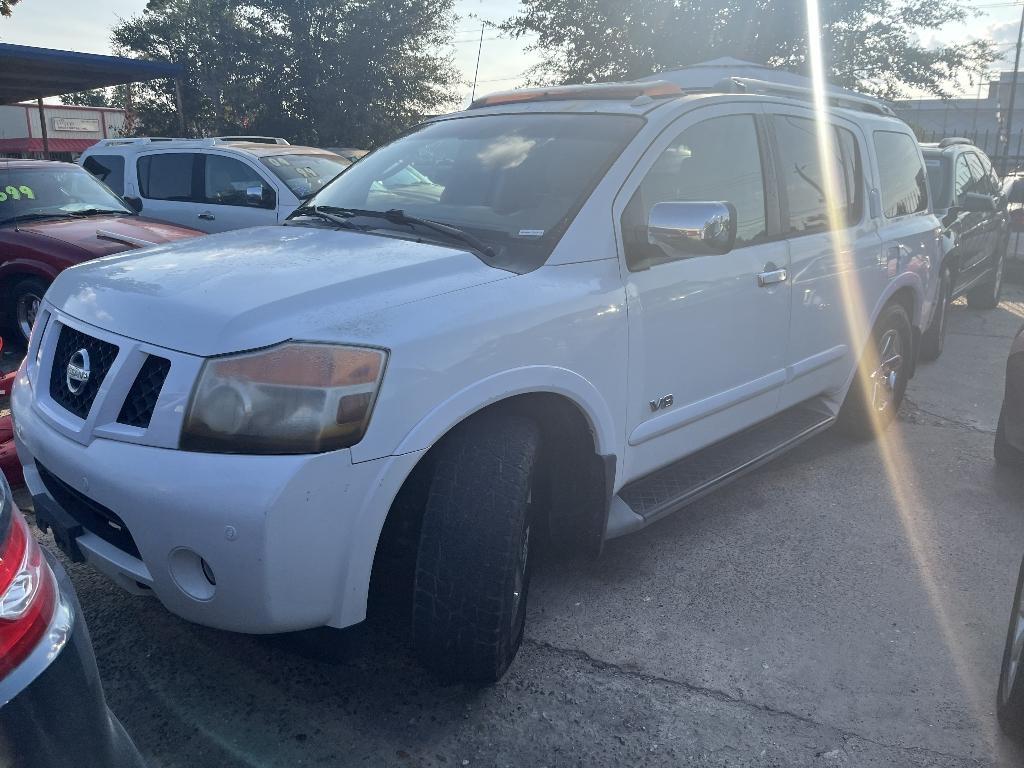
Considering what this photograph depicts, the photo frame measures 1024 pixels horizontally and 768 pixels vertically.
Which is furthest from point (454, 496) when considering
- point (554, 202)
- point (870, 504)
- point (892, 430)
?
point (892, 430)

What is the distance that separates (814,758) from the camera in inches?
98.7

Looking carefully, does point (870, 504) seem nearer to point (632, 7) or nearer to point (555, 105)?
point (555, 105)

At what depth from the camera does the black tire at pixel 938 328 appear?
706cm

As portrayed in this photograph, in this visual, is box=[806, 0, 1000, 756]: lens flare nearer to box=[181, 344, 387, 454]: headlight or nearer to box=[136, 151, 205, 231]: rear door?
box=[181, 344, 387, 454]: headlight

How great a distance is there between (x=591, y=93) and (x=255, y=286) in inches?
73.3

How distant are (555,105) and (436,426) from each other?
184 centimetres

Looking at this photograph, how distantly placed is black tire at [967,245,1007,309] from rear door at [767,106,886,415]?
19.2 feet

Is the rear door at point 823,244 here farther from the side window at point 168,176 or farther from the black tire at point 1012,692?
the side window at point 168,176

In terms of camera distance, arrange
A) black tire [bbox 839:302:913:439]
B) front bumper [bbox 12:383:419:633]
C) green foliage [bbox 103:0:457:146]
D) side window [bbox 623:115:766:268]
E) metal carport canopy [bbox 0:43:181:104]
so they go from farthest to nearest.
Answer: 1. green foliage [bbox 103:0:457:146]
2. metal carport canopy [bbox 0:43:181:104]
3. black tire [bbox 839:302:913:439]
4. side window [bbox 623:115:766:268]
5. front bumper [bbox 12:383:419:633]

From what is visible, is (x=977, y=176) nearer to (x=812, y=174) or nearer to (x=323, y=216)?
(x=812, y=174)

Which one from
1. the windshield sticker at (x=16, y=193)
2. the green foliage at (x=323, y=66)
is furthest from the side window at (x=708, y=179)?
the green foliage at (x=323, y=66)

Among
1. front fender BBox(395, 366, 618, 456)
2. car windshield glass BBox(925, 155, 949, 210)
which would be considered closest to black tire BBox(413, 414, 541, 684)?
front fender BBox(395, 366, 618, 456)

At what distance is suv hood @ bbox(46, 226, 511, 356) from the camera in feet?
7.66

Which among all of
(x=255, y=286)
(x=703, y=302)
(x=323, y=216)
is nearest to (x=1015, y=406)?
(x=703, y=302)
